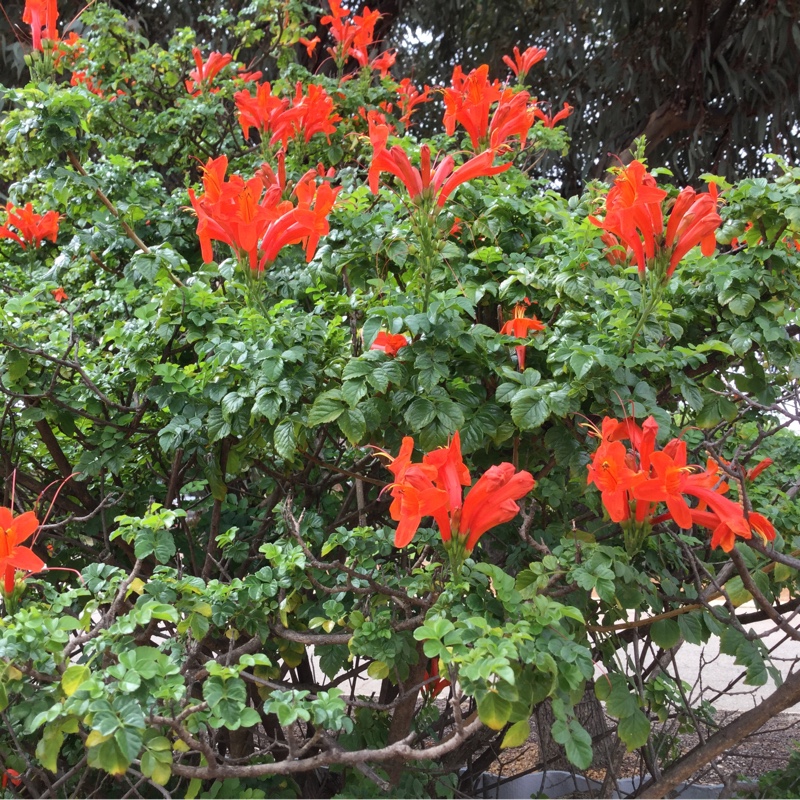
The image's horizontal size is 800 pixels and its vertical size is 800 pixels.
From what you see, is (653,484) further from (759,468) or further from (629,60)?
(629,60)

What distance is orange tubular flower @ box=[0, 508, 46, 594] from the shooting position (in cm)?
147

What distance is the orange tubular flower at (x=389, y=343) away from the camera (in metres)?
1.64

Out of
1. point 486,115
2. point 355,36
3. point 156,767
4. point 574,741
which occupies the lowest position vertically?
point 574,741

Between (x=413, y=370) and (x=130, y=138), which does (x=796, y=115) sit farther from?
(x=413, y=370)

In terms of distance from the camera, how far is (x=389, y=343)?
64.6 inches

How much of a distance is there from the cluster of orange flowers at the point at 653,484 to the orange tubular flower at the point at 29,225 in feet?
7.02

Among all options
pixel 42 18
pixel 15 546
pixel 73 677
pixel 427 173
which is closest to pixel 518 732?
pixel 73 677

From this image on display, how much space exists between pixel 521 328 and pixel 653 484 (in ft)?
1.56

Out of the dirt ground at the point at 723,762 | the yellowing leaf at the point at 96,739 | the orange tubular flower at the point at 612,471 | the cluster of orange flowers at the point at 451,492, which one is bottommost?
the dirt ground at the point at 723,762

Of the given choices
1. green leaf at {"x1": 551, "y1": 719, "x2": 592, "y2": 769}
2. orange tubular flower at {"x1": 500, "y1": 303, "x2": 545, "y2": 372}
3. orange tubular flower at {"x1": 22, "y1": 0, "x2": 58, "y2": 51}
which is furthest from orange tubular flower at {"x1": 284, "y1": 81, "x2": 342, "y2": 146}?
green leaf at {"x1": 551, "y1": 719, "x2": 592, "y2": 769}

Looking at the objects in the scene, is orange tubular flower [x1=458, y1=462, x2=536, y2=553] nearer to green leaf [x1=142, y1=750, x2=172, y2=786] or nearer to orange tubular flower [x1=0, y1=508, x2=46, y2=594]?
green leaf [x1=142, y1=750, x2=172, y2=786]

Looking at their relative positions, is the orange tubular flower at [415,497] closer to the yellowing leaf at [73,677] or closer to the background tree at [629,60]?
the yellowing leaf at [73,677]

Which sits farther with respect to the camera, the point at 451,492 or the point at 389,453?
the point at 389,453

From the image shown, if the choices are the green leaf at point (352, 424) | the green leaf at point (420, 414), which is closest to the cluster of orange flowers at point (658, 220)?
the green leaf at point (420, 414)
